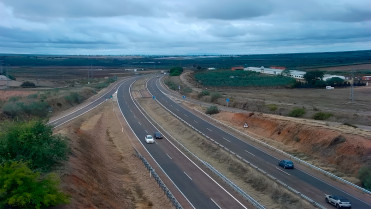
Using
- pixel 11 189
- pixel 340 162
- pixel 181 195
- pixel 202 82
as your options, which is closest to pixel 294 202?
pixel 181 195

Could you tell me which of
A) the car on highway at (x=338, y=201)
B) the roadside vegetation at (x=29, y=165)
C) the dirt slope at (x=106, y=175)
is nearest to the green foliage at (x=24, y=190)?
the roadside vegetation at (x=29, y=165)

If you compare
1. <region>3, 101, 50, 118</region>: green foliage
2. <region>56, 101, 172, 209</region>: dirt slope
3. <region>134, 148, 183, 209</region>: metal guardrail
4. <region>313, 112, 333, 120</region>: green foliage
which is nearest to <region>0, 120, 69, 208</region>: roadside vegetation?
<region>56, 101, 172, 209</region>: dirt slope

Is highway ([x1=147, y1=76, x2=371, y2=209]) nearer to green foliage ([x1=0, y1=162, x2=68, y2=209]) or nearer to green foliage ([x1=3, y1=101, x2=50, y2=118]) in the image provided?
green foliage ([x1=0, y1=162, x2=68, y2=209])

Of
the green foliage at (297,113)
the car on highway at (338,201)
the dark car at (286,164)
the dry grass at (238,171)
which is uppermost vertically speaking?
the green foliage at (297,113)

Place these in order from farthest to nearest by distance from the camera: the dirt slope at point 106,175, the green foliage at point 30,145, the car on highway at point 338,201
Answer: the dirt slope at point 106,175
the green foliage at point 30,145
the car on highway at point 338,201

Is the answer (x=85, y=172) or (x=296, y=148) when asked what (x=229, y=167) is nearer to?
(x=296, y=148)

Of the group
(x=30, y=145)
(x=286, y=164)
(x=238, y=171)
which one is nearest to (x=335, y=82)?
(x=286, y=164)

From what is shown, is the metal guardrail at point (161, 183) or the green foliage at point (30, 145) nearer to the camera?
the green foliage at point (30, 145)

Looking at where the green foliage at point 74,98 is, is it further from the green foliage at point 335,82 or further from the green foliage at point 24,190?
the green foliage at point 335,82
